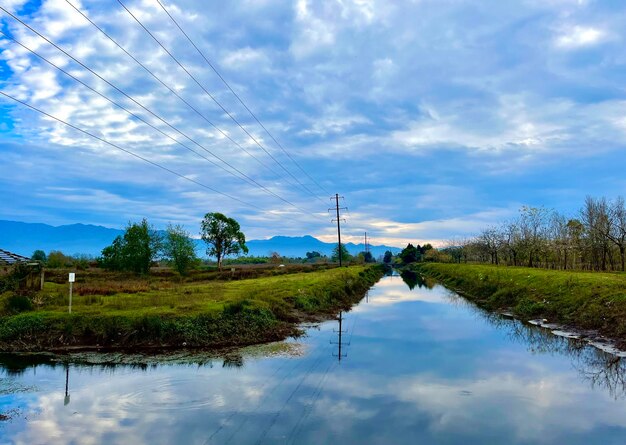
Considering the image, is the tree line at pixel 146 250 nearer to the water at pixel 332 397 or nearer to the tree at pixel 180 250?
the tree at pixel 180 250

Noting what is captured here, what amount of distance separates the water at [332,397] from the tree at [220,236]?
73.9m

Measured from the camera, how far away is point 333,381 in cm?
1277

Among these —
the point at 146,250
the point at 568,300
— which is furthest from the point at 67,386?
the point at 146,250

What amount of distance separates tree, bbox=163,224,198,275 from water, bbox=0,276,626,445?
162 feet

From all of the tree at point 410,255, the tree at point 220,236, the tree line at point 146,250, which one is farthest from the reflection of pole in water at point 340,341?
the tree at point 410,255

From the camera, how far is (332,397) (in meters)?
11.2

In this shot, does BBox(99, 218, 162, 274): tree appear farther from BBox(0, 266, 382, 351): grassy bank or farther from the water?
the water

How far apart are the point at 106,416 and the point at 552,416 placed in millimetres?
10467

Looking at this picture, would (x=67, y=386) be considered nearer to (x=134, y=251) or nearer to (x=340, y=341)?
(x=340, y=341)

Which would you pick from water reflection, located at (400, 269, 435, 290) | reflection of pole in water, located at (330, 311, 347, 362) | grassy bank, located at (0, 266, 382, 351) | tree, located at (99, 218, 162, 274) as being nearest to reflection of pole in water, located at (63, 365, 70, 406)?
grassy bank, located at (0, 266, 382, 351)

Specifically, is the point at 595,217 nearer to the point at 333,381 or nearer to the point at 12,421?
the point at 333,381

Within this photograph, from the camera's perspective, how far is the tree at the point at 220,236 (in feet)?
293

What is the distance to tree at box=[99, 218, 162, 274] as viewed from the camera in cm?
6194

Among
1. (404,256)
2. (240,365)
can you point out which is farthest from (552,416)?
(404,256)
